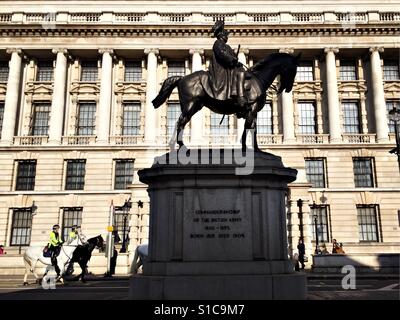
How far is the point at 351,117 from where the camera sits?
3769cm

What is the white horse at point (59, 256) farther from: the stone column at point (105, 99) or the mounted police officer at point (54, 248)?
the stone column at point (105, 99)

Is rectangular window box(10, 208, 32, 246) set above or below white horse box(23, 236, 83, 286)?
above

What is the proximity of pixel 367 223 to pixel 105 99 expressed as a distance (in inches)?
1025

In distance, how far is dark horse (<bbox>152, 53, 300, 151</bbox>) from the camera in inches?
379

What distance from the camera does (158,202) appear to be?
880 centimetres

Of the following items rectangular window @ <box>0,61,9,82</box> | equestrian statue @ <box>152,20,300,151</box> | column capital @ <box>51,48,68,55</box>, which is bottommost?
equestrian statue @ <box>152,20,300,151</box>

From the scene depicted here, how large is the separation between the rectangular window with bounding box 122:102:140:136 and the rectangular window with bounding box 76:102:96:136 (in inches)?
114

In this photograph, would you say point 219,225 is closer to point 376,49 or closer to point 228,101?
point 228,101

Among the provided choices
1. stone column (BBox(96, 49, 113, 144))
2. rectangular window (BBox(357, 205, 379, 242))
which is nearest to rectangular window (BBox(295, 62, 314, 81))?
rectangular window (BBox(357, 205, 379, 242))

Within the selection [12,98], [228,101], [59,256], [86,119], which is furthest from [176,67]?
[228,101]

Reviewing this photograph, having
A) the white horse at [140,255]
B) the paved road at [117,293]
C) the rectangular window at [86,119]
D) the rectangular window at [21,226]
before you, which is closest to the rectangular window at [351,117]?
the paved road at [117,293]

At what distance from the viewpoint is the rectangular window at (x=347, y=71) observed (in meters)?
38.9

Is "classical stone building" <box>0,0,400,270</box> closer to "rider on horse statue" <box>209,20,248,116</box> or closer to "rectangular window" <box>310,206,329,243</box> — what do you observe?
"rectangular window" <box>310,206,329,243</box>

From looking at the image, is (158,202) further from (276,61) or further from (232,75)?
(276,61)
